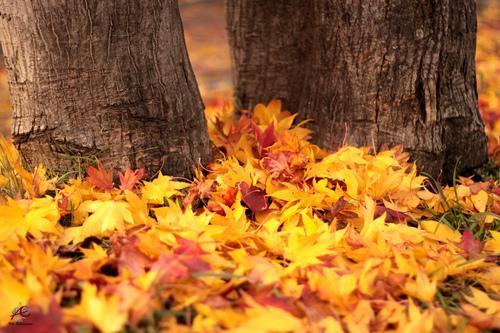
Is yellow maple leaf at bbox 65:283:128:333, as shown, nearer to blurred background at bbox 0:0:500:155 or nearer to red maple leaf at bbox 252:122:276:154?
red maple leaf at bbox 252:122:276:154

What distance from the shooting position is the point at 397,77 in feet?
7.22

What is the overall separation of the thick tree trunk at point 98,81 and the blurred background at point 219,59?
30.2 inches

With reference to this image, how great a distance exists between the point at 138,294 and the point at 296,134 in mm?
1211

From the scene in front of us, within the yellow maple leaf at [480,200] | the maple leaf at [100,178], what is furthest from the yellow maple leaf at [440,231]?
the maple leaf at [100,178]

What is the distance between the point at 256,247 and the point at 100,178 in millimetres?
618

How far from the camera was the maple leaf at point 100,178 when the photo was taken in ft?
6.12

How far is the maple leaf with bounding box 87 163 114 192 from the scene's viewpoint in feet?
6.12

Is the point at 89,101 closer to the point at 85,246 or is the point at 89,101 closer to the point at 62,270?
the point at 85,246

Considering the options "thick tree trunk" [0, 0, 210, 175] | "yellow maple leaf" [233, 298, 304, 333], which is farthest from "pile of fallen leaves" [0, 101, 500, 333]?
"thick tree trunk" [0, 0, 210, 175]

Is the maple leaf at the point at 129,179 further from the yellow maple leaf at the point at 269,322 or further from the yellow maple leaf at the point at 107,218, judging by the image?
the yellow maple leaf at the point at 269,322

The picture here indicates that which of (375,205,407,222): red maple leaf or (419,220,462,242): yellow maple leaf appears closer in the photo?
A: (419,220,462,242): yellow maple leaf

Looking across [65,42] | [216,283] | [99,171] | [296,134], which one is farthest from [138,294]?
[296,134]

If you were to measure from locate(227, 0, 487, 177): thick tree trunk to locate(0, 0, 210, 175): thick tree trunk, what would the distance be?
658 millimetres

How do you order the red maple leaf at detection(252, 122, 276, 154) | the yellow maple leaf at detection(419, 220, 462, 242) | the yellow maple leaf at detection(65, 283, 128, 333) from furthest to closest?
the red maple leaf at detection(252, 122, 276, 154)
the yellow maple leaf at detection(419, 220, 462, 242)
the yellow maple leaf at detection(65, 283, 128, 333)
